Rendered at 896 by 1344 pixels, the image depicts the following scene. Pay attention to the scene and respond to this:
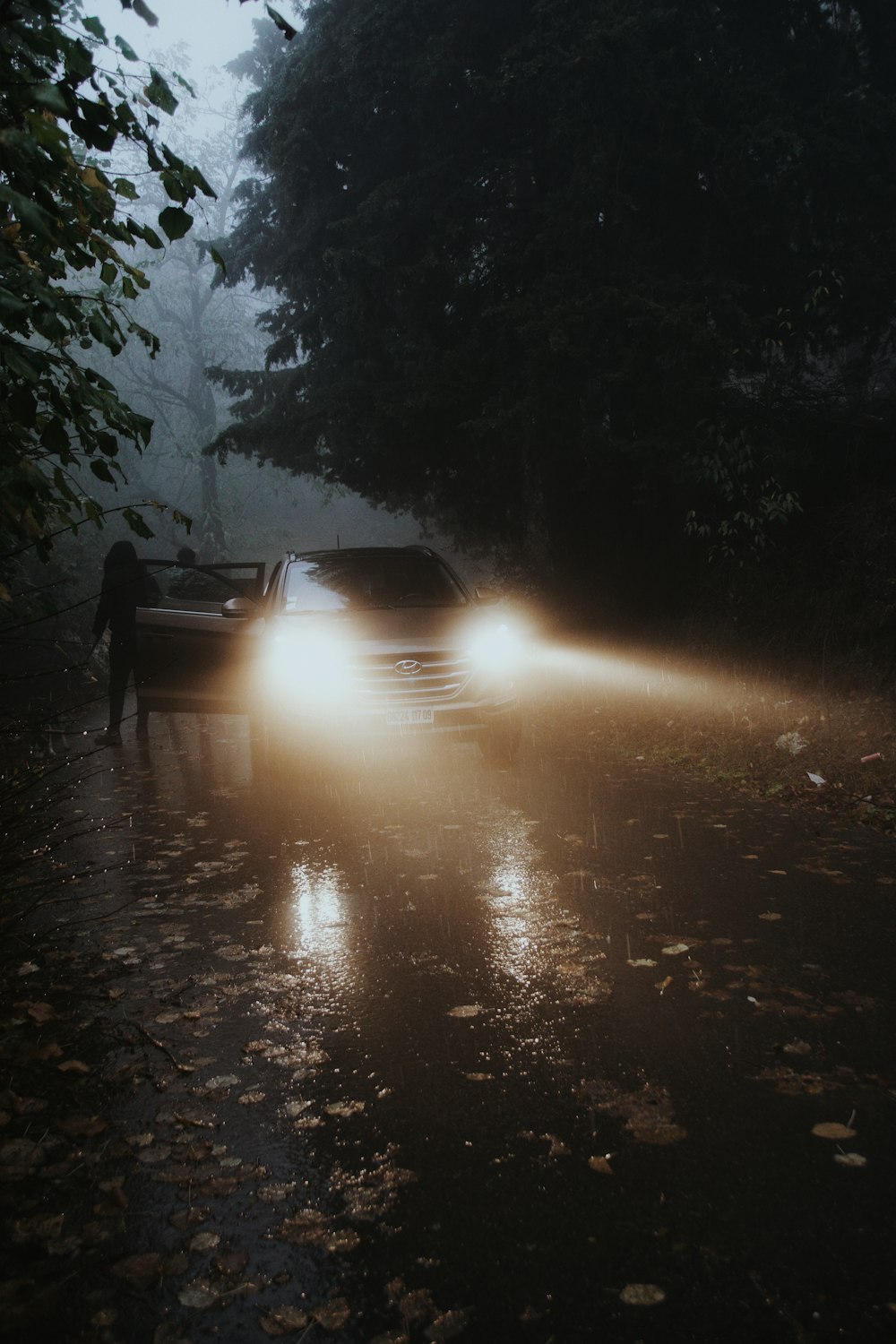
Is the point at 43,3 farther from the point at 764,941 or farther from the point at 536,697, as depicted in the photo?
the point at 536,697

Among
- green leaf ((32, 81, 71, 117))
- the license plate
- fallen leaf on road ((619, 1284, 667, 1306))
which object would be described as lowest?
fallen leaf on road ((619, 1284, 667, 1306))

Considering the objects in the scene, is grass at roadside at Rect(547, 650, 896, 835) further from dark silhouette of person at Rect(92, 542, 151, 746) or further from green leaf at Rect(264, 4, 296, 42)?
green leaf at Rect(264, 4, 296, 42)

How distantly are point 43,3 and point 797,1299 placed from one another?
4.11m

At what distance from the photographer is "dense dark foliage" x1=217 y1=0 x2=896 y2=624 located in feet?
42.8

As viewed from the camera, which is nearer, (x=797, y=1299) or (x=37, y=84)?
(x=797, y=1299)

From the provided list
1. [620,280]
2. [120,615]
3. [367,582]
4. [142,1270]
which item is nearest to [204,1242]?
[142,1270]

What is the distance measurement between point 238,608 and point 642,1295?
7.88 metres

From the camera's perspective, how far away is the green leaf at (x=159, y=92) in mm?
3646

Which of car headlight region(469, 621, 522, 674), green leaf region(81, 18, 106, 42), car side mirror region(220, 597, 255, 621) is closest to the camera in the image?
green leaf region(81, 18, 106, 42)

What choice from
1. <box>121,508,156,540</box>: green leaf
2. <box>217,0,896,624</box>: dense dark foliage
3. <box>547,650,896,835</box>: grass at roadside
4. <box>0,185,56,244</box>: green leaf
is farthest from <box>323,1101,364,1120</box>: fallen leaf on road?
<box>217,0,896,624</box>: dense dark foliage

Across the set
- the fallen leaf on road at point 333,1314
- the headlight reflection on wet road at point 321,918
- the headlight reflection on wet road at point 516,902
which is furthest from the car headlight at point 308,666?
the fallen leaf on road at point 333,1314

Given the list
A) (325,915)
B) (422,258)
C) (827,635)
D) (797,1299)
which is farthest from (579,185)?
(797,1299)

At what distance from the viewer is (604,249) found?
542 inches

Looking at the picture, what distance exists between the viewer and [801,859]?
20.7 ft
